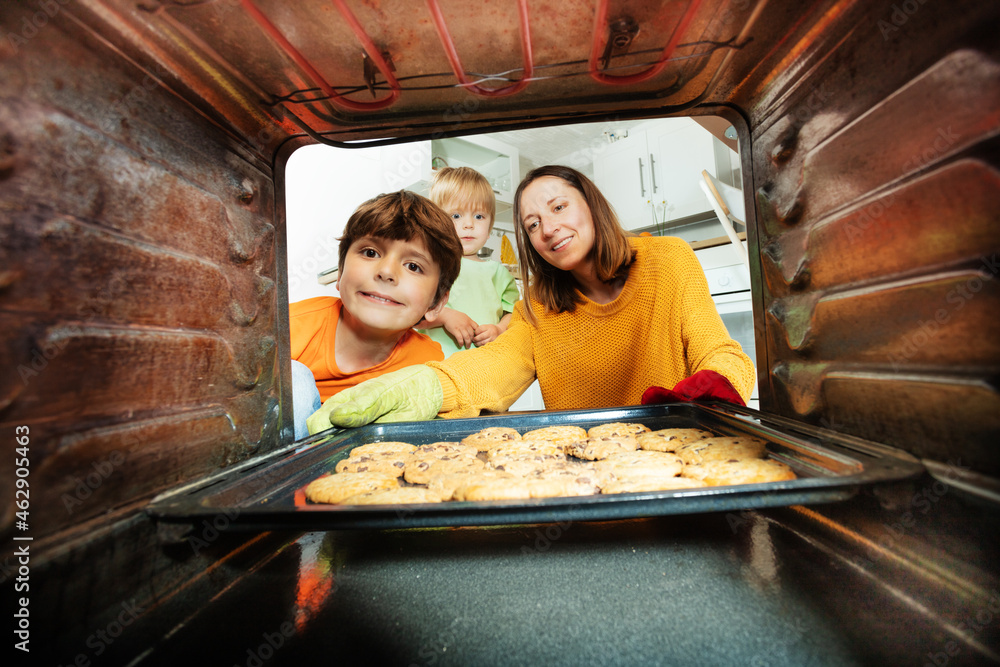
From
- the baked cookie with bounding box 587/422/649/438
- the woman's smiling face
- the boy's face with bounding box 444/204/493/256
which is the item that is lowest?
the baked cookie with bounding box 587/422/649/438

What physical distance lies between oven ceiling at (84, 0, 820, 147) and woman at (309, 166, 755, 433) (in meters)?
0.79

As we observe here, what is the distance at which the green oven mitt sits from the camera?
1.11 meters

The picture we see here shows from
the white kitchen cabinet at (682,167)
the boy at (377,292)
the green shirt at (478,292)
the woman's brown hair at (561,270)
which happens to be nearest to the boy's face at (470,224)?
the green shirt at (478,292)

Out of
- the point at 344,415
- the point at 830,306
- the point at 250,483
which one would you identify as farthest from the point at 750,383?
the point at 250,483

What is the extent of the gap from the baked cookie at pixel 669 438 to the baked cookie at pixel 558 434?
148 mm

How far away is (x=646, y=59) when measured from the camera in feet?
2.59

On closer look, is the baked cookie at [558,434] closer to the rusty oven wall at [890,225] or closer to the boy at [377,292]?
the rusty oven wall at [890,225]

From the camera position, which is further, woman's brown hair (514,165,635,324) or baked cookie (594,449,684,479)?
woman's brown hair (514,165,635,324)

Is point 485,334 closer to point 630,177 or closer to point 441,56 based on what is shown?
point 441,56

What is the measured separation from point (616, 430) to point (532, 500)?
653mm

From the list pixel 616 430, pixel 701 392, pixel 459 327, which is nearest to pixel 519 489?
pixel 616 430

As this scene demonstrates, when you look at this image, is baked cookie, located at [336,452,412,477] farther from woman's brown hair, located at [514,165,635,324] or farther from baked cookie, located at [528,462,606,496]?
woman's brown hair, located at [514,165,635,324]

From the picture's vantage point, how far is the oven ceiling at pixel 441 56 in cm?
65

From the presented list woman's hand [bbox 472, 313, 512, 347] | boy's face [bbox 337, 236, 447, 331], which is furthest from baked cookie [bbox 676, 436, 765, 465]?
woman's hand [bbox 472, 313, 512, 347]
